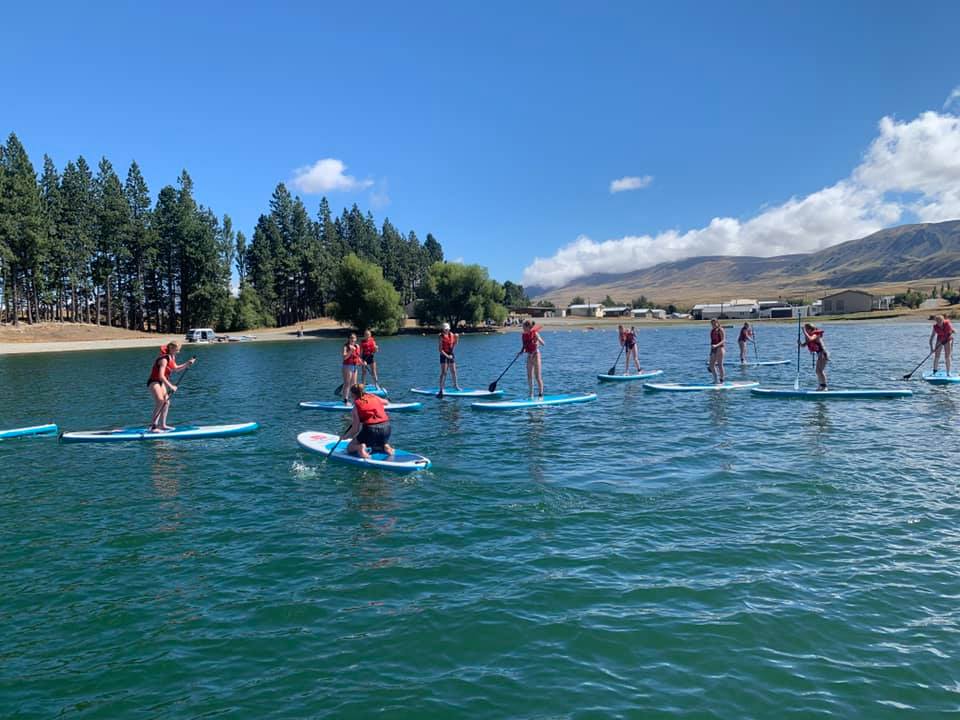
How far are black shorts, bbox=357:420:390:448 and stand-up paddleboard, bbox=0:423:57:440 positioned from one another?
13.1 m

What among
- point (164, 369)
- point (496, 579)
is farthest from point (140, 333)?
point (496, 579)

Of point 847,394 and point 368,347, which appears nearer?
point 847,394

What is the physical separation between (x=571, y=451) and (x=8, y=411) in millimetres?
24438

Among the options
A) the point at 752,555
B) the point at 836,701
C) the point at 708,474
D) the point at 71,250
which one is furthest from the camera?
the point at 71,250

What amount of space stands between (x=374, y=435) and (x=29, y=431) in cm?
1394

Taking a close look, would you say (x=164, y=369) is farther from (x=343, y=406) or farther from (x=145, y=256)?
(x=145, y=256)

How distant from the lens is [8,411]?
90.5ft

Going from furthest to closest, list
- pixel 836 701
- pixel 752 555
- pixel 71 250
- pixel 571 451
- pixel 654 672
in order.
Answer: pixel 71 250
pixel 571 451
pixel 752 555
pixel 654 672
pixel 836 701

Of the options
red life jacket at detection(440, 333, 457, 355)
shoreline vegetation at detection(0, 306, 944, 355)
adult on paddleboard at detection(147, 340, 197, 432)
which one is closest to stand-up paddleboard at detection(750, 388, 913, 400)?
red life jacket at detection(440, 333, 457, 355)

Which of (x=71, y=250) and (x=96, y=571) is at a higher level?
(x=71, y=250)

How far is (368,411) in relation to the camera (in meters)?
15.6

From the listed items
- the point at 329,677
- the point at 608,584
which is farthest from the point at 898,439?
the point at 329,677

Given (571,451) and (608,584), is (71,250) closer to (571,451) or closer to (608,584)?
(571,451)

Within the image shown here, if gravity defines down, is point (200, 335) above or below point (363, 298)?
below
